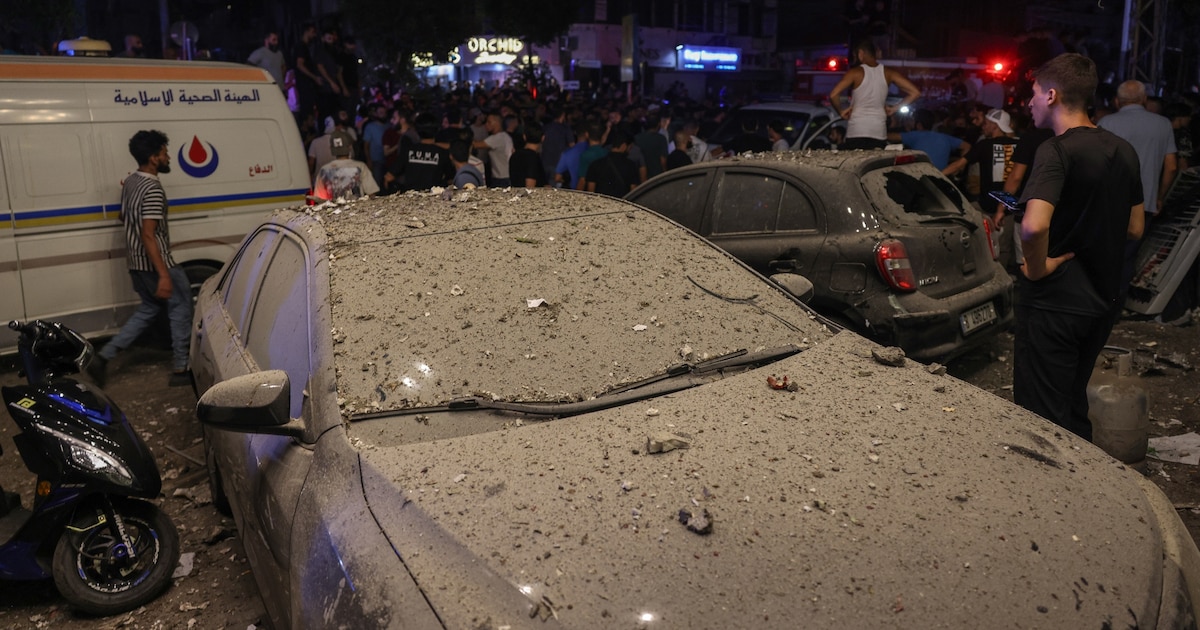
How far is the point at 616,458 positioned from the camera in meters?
2.57

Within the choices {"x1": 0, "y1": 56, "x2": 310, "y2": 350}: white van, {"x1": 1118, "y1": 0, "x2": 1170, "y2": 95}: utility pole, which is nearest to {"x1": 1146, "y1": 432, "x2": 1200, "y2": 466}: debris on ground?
{"x1": 0, "y1": 56, "x2": 310, "y2": 350}: white van

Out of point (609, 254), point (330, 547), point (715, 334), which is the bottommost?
point (330, 547)

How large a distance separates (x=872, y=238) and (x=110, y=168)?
18.2 ft

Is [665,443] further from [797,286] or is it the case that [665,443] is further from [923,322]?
[923,322]

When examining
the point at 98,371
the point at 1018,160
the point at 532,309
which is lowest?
the point at 98,371

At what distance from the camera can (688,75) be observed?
41938 mm

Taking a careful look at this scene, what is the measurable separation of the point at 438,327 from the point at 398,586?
1128 millimetres

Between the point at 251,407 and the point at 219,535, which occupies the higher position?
the point at 251,407

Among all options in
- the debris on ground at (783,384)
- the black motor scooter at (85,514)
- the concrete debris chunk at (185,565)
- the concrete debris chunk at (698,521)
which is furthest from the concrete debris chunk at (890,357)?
the concrete debris chunk at (185,565)

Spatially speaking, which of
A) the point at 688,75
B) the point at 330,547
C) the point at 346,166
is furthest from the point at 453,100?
the point at 688,75

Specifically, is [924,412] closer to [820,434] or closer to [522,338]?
[820,434]

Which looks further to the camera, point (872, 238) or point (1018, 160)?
point (1018, 160)

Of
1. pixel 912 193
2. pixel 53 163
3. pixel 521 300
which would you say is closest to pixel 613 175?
pixel 912 193

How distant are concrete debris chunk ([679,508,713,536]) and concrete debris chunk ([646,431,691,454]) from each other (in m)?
0.31
